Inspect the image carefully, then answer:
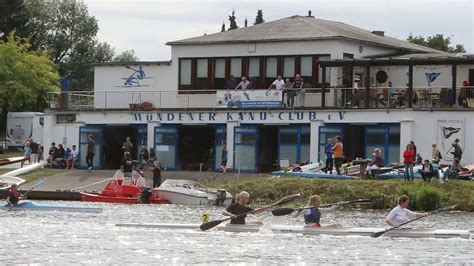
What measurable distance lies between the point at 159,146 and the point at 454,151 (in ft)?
58.0

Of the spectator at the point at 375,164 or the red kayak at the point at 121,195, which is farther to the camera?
the spectator at the point at 375,164

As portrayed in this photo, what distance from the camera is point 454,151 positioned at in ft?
184

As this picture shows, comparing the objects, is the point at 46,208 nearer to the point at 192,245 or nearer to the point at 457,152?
the point at 192,245

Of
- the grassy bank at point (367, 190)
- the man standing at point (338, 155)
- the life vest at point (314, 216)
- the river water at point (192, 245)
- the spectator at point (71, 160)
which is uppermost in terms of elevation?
the man standing at point (338, 155)

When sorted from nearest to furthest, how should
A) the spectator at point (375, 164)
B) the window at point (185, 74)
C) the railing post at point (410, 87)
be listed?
the spectator at point (375, 164) → the railing post at point (410, 87) → the window at point (185, 74)

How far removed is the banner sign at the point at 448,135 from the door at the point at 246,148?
986cm

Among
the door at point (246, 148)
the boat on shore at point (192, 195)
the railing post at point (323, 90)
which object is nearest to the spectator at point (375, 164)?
the boat on shore at point (192, 195)

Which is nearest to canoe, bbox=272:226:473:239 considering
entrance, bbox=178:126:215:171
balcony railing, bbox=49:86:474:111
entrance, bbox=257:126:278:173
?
balcony railing, bbox=49:86:474:111

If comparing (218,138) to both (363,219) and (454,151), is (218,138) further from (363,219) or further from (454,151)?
(363,219)

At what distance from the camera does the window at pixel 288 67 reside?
2598 inches

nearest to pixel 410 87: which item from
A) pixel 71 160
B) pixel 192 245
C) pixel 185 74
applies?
pixel 185 74

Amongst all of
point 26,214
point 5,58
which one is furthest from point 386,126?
point 5,58

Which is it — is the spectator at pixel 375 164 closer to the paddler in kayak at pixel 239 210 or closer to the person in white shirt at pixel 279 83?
the person in white shirt at pixel 279 83

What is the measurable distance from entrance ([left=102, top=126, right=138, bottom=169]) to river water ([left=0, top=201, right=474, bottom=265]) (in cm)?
2427
